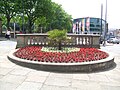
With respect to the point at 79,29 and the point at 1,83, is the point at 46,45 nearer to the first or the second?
the point at 1,83

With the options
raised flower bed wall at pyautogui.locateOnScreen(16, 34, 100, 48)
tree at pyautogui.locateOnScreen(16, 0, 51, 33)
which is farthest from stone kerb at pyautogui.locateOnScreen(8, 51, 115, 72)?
tree at pyautogui.locateOnScreen(16, 0, 51, 33)

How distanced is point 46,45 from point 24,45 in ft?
5.11

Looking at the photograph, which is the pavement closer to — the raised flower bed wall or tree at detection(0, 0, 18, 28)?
the raised flower bed wall

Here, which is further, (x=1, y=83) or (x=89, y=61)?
(x=89, y=61)

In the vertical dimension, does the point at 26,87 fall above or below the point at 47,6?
below

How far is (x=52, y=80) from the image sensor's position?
6.45 metres

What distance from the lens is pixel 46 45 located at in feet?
45.9

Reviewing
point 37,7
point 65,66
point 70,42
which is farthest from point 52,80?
point 37,7

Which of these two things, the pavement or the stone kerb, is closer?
the pavement

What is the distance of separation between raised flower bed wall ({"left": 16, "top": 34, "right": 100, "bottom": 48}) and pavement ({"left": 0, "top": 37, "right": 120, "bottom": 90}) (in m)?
5.93

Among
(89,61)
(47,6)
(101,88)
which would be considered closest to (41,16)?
(47,6)

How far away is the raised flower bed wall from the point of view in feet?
45.4

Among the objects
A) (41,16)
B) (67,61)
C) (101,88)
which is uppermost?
(41,16)

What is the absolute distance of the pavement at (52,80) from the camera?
5.78 meters
